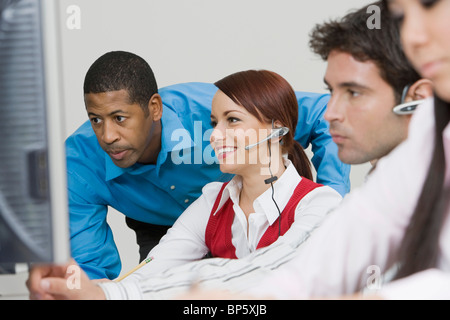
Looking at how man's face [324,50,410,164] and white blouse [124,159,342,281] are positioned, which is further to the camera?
white blouse [124,159,342,281]

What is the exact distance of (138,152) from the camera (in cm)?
192

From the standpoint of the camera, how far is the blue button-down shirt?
1.88 meters

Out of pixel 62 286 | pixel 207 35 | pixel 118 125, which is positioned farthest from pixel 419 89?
pixel 207 35

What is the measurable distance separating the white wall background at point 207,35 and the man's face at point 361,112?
1.49 metres

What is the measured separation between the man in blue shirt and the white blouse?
1.26 ft

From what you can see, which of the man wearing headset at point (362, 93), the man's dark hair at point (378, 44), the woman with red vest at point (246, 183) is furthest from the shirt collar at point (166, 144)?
Answer: the man's dark hair at point (378, 44)

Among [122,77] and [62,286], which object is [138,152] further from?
[62,286]

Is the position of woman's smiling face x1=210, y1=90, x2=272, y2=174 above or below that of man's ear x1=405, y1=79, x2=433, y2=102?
below

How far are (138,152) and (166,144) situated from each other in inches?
4.4

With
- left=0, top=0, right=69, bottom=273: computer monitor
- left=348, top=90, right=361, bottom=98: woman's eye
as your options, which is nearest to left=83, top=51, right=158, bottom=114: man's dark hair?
left=348, top=90, right=361, bottom=98: woman's eye

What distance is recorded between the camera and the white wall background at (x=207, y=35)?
101 inches

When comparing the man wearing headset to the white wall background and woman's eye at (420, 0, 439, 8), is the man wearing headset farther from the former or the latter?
the white wall background

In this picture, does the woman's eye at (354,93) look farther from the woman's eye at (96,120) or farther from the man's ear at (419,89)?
the woman's eye at (96,120)
